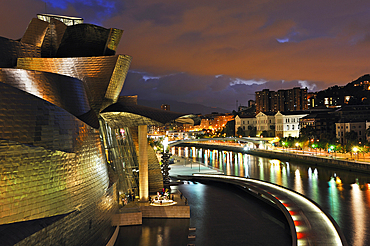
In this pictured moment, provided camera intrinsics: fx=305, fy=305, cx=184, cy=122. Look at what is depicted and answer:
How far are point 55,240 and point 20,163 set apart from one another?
2.56m

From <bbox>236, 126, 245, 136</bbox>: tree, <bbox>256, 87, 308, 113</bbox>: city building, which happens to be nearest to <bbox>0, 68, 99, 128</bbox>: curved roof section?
<bbox>236, 126, 245, 136</bbox>: tree

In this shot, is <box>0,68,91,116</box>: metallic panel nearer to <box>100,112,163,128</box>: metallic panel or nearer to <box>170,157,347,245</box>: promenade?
<box>100,112,163,128</box>: metallic panel

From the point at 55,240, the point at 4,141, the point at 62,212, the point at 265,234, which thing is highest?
the point at 4,141

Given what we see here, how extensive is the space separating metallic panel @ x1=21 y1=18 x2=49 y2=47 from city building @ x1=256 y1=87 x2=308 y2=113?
467ft

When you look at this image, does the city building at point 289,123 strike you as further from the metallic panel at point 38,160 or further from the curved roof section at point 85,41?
the metallic panel at point 38,160

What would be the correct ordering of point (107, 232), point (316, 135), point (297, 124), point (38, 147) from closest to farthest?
point (38, 147), point (107, 232), point (316, 135), point (297, 124)

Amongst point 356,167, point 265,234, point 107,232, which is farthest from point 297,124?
point 107,232

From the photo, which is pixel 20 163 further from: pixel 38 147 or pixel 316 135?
pixel 316 135

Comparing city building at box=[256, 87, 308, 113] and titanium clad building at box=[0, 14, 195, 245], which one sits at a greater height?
city building at box=[256, 87, 308, 113]

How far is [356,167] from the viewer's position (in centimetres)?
3859

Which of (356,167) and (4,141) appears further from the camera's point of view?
(356,167)

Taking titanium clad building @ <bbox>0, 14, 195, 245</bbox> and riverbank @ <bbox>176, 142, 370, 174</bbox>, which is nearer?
titanium clad building @ <bbox>0, 14, 195, 245</bbox>

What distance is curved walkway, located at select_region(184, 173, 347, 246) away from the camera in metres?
13.7

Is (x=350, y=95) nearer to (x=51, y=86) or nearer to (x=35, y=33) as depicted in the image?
(x=35, y=33)
